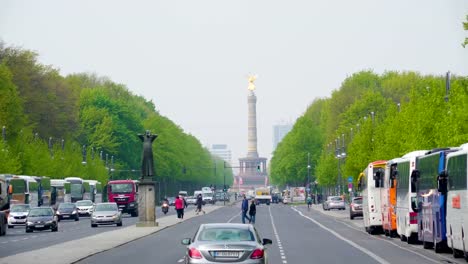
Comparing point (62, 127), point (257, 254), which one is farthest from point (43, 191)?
point (257, 254)

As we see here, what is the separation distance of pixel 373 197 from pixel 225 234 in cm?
3483

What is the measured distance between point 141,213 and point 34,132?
66.4m

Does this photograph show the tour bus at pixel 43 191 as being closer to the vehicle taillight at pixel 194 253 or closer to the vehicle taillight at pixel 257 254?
the vehicle taillight at pixel 194 253

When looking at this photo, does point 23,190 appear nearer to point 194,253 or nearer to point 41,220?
point 41,220

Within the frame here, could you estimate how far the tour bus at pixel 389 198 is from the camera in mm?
53031

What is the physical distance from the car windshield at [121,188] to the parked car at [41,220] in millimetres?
33197

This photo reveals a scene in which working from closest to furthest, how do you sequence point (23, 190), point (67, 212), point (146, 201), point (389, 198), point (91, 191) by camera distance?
1. point (389, 198)
2. point (146, 201)
3. point (23, 190)
4. point (67, 212)
5. point (91, 191)

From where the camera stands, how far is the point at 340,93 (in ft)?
529

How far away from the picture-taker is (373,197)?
6028 centimetres

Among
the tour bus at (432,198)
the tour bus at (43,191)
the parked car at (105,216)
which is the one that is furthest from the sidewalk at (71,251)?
the tour bus at (43,191)

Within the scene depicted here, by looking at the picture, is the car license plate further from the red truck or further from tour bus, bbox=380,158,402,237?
the red truck

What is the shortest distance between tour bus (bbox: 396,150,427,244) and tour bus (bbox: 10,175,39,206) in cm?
4038

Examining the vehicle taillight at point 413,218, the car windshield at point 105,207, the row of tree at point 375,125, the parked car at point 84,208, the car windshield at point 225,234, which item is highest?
the row of tree at point 375,125

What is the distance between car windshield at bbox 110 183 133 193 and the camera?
102 m
